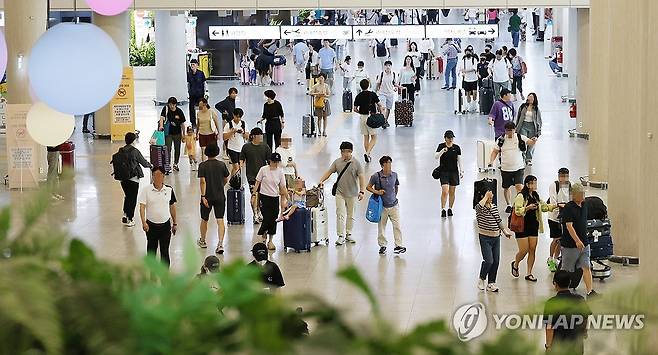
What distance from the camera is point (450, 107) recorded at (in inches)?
1394

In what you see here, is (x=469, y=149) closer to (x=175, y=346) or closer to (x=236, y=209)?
(x=236, y=209)

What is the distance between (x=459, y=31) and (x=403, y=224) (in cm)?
1814

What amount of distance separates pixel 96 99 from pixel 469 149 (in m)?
19.3

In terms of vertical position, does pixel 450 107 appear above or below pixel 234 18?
below

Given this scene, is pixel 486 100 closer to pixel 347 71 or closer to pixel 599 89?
pixel 347 71

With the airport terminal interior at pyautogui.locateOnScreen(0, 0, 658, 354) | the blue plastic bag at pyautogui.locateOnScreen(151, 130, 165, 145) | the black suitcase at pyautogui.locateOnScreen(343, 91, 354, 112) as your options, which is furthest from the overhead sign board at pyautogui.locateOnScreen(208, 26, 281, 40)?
the blue plastic bag at pyautogui.locateOnScreen(151, 130, 165, 145)

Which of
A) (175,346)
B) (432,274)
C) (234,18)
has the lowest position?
(432,274)

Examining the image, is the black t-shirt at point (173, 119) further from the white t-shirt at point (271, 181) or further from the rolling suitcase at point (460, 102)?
the rolling suitcase at point (460, 102)

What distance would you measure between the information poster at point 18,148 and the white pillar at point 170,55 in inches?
484

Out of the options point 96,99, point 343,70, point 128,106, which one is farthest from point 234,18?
point 96,99

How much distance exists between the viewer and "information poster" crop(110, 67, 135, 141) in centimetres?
2816

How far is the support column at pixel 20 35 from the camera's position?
75.0ft

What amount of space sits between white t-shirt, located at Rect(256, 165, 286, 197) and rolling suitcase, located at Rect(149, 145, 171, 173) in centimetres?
735

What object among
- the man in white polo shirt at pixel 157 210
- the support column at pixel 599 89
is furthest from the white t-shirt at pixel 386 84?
the man in white polo shirt at pixel 157 210
